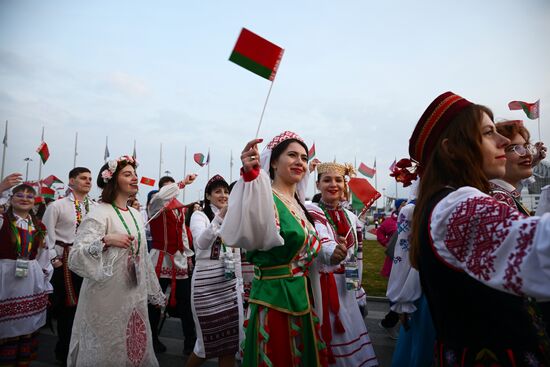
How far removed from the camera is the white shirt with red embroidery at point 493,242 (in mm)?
1022

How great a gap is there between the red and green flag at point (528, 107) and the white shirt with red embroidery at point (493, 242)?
410 inches

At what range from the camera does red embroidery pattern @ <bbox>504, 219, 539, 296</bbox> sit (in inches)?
41.2

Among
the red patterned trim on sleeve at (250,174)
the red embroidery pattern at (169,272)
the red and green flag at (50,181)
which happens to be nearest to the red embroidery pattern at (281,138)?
the red patterned trim on sleeve at (250,174)

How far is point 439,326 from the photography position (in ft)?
5.13

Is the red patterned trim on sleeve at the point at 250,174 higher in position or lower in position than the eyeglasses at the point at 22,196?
higher

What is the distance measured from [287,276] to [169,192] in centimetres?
294

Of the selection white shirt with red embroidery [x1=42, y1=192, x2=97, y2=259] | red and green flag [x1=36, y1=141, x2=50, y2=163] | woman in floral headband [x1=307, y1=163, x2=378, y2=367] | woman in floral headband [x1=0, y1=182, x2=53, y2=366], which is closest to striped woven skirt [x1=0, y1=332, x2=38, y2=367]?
woman in floral headband [x1=0, y1=182, x2=53, y2=366]

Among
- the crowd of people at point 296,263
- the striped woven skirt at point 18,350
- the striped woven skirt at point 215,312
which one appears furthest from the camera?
the striped woven skirt at point 18,350

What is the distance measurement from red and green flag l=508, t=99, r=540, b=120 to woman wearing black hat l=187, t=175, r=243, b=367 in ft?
30.1

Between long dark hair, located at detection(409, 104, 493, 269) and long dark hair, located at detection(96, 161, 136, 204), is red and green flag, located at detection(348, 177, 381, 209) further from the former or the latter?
long dark hair, located at detection(409, 104, 493, 269)

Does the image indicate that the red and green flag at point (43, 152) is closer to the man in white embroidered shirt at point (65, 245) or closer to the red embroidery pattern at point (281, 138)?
the man in white embroidered shirt at point (65, 245)

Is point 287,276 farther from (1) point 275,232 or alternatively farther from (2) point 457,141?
(2) point 457,141

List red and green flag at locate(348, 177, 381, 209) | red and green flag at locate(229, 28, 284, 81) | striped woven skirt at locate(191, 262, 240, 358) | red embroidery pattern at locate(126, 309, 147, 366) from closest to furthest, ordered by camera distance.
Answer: red and green flag at locate(229, 28, 284, 81) < red embroidery pattern at locate(126, 309, 147, 366) < striped woven skirt at locate(191, 262, 240, 358) < red and green flag at locate(348, 177, 381, 209)

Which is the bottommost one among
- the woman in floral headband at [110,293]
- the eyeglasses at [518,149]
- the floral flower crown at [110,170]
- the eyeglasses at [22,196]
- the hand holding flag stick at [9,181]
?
the woman in floral headband at [110,293]
